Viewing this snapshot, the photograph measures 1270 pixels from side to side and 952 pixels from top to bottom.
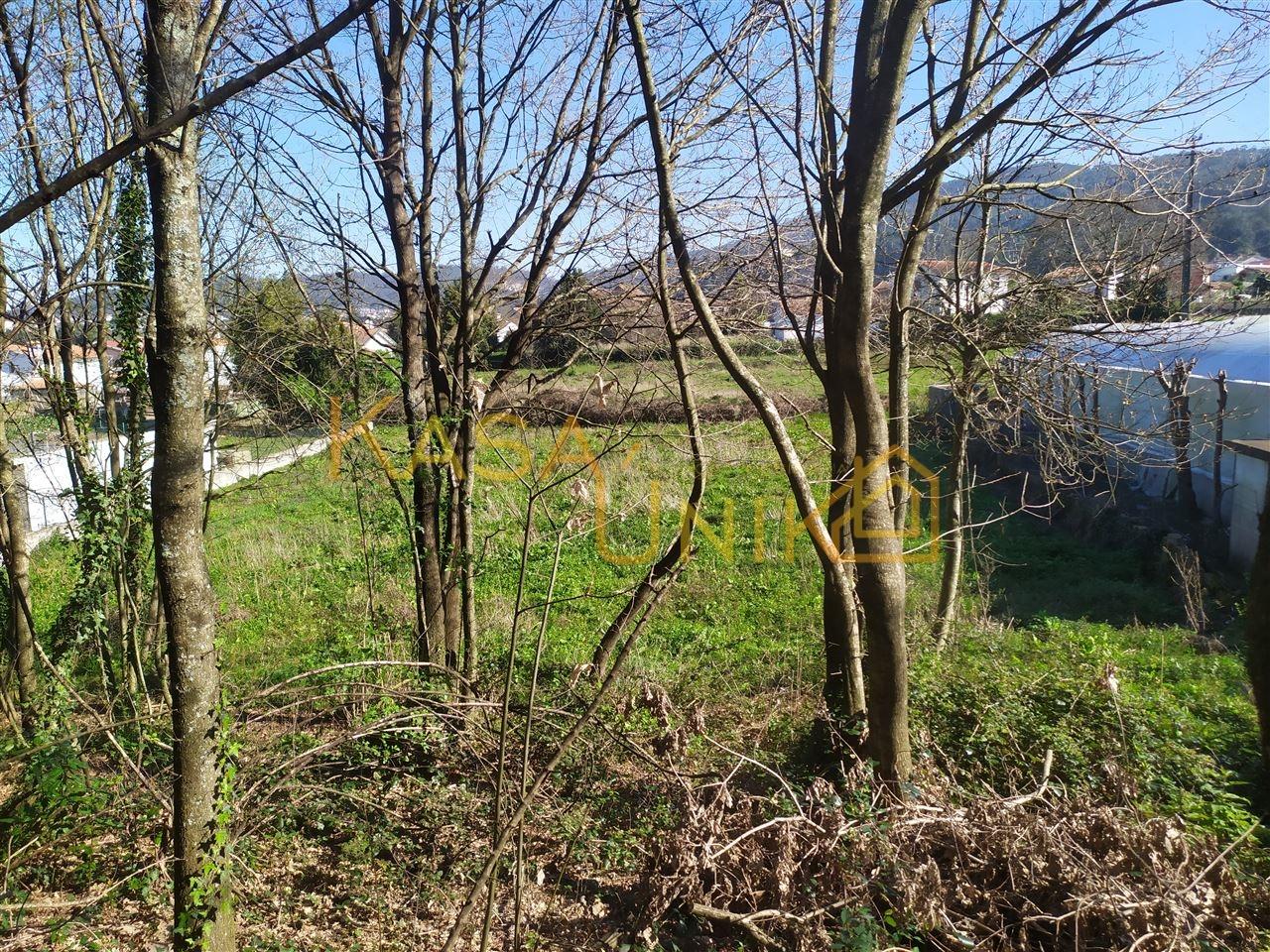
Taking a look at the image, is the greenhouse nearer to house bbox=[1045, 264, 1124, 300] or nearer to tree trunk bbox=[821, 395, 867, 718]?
house bbox=[1045, 264, 1124, 300]

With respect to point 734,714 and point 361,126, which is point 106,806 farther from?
point 361,126

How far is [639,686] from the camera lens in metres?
5.32

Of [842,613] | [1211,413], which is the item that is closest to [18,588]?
[842,613]

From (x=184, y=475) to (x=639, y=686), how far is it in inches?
144

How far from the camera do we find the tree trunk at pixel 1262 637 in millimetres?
4594

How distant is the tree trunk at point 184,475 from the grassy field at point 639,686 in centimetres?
31

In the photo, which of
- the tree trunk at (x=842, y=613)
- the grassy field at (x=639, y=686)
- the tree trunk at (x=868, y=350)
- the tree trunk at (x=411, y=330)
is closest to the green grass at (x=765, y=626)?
the grassy field at (x=639, y=686)

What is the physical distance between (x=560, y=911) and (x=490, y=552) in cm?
450

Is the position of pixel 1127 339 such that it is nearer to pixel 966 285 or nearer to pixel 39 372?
pixel 966 285

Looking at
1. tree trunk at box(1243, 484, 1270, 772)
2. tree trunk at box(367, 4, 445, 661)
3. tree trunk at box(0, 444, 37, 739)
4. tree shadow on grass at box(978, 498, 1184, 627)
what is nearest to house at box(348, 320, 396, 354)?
tree trunk at box(367, 4, 445, 661)

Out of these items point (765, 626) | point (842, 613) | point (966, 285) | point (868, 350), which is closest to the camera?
point (868, 350)

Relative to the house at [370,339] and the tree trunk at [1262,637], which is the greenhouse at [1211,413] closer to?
the tree trunk at [1262,637]

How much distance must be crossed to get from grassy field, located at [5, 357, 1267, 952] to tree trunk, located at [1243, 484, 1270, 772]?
334 millimetres

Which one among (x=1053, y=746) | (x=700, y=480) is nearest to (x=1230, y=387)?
(x=1053, y=746)
